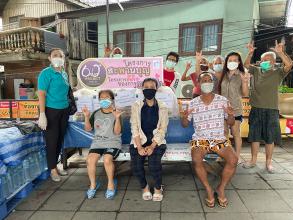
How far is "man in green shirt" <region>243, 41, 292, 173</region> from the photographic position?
409 cm

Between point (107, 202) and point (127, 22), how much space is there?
10.4 metres

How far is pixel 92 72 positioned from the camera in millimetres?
4070

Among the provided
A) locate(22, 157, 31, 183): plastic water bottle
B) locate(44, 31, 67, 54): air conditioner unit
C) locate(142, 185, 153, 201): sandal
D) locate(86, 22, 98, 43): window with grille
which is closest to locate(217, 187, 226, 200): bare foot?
locate(142, 185, 153, 201): sandal

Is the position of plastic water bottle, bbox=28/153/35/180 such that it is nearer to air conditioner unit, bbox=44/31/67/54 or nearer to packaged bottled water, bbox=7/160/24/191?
packaged bottled water, bbox=7/160/24/191

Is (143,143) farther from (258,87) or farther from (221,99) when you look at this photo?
(258,87)

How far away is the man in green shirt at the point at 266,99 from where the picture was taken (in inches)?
161

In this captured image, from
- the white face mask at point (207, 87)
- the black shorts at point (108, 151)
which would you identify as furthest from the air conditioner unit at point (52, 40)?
the white face mask at point (207, 87)

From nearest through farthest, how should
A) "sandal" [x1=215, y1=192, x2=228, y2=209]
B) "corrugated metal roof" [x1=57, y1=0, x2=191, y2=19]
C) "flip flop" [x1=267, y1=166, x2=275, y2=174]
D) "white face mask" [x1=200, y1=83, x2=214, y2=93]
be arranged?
"sandal" [x1=215, y1=192, x2=228, y2=209], "white face mask" [x1=200, y1=83, x2=214, y2=93], "flip flop" [x1=267, y1=166, x2=275, y2=174], "corrugated metal roof" [x1=57, y1=0, x2=191, y2=19]

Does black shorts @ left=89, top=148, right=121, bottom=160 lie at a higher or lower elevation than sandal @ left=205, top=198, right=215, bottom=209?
higher

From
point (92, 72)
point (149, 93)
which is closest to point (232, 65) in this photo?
point (149, 93)

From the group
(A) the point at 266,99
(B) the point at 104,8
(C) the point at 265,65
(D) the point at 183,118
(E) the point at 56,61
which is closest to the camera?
(D) the point at 183,118

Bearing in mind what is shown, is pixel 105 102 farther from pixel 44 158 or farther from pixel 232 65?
pixel 232 65

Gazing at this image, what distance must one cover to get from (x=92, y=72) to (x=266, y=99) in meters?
2.77

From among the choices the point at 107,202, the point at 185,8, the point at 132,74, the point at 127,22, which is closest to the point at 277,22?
the point at 185,8
